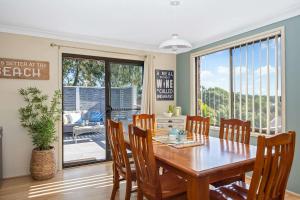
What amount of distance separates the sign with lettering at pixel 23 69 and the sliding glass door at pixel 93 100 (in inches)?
16.2

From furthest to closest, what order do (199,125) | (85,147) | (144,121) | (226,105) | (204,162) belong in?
(85,147) → (226,105) → (144,121) → (199,125) → (204,162)

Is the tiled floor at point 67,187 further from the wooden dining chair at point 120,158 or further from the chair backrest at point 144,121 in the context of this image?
the chair backrest at point 144,121

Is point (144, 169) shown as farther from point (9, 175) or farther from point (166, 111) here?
point (166, 111)

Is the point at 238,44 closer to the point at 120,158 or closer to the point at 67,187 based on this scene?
the point at 120,158

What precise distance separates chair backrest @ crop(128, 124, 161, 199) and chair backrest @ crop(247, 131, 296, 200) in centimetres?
73

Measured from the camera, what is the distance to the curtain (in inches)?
178

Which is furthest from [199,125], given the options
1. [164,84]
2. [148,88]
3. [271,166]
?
[164,84]

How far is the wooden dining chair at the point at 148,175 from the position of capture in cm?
176

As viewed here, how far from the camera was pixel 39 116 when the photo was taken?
3.59 meters

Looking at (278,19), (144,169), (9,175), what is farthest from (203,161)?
(9,175)

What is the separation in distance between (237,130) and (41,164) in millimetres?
2926

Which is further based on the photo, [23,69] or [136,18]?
[23,69]

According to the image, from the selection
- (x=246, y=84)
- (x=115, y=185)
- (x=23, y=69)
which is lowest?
(x=115, y=185)

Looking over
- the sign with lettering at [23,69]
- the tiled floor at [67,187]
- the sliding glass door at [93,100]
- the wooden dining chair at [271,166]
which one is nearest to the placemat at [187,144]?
the wooden dining chair at [271,166]
